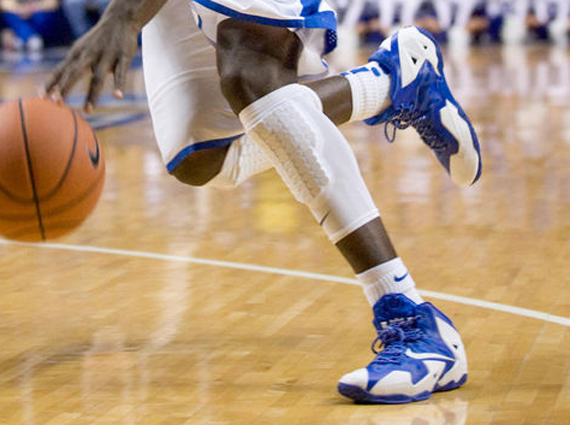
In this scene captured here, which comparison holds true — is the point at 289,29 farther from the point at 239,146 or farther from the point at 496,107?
the point at 496,107

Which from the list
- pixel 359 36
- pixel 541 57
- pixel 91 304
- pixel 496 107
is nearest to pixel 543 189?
pixel 91 304

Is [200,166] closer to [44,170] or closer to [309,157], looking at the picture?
[44,170]

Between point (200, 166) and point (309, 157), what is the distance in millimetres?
490

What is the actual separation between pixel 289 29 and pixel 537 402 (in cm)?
75

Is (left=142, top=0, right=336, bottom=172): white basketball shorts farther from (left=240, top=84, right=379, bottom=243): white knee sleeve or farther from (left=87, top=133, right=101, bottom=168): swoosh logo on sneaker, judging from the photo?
(left=240, top=84, right=379, bottom=243): white knee sleeve

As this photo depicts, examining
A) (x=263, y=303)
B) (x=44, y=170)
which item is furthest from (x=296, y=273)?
(x=44, y=170)

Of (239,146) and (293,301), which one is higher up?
(239,146)

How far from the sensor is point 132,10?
1879 millimetres

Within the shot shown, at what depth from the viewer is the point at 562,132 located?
5367mm

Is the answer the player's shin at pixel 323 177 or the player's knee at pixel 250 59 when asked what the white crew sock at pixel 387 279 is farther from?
the player's knee at pixel 250 59

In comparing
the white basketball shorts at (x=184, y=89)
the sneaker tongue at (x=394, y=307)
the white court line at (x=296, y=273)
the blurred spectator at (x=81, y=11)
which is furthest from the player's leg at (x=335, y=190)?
the blurred spectator at (x=81, y=11)

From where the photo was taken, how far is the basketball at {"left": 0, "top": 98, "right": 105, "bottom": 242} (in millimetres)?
2102

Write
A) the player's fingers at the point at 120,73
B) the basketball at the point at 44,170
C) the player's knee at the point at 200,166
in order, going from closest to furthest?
1. the player's fingers at the point at 120,73
2. the basketball at the point at 44,170
3. the player's knee at the point at 200,166

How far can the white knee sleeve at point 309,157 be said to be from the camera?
1910 mm
